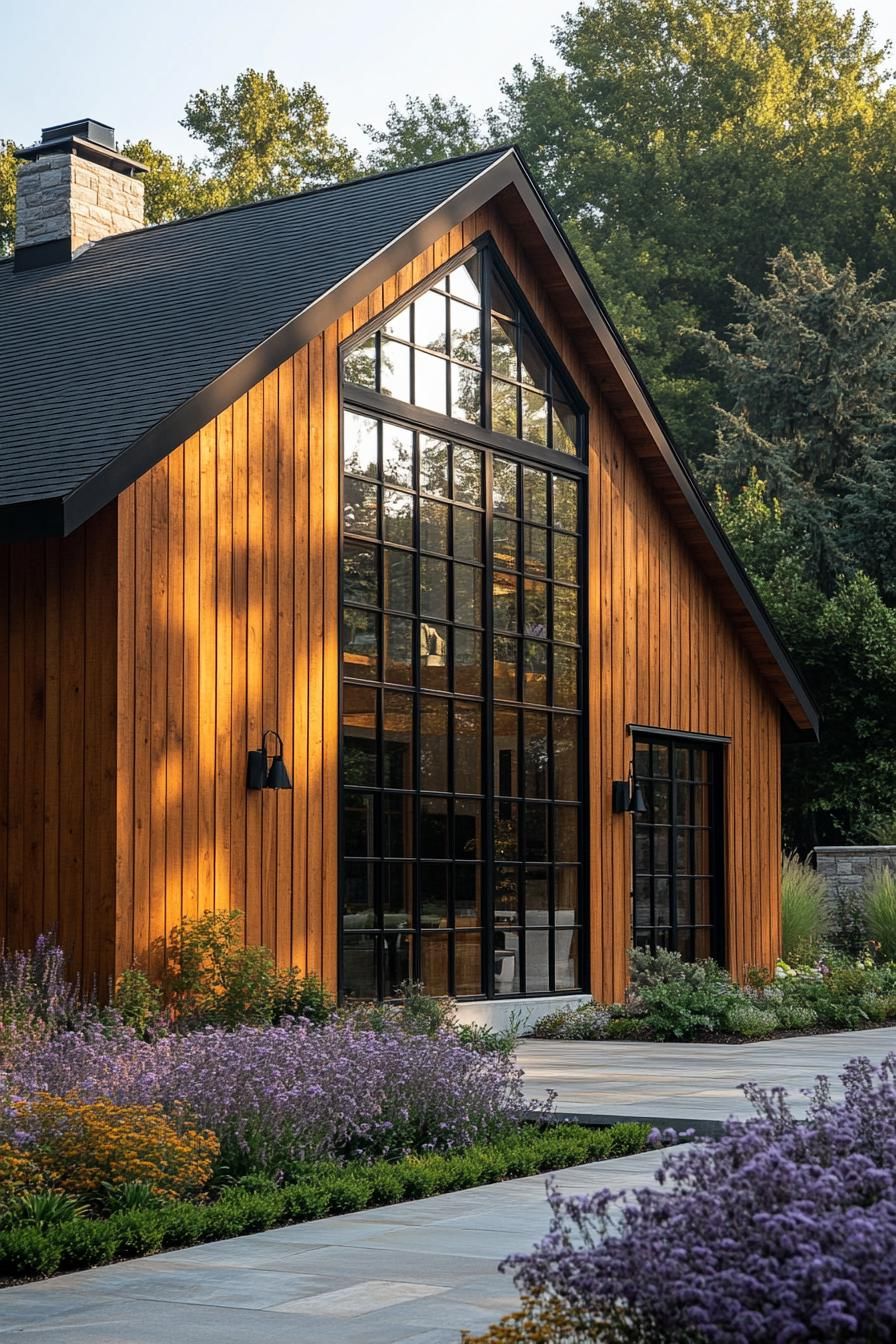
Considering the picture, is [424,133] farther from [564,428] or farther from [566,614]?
[566,614]

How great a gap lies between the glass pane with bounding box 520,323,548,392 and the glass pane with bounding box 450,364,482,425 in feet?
2.43

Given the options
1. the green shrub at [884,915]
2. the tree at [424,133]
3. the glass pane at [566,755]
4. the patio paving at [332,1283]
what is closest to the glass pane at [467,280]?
the glass pane at [566,755]

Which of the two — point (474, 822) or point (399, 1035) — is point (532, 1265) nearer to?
point (399, 1035)

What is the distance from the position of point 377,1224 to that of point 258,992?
4.46 metres

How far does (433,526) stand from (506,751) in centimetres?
191

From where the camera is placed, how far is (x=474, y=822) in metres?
13.0

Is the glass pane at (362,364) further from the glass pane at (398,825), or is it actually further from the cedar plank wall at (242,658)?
the glass pane at (398,825)

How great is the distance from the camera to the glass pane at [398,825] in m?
12.1

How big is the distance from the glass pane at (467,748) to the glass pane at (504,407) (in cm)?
228

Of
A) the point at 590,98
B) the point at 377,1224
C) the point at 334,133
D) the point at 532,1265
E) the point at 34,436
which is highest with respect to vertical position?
the point at 590,98

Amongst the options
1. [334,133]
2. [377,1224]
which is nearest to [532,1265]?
[377,1224]

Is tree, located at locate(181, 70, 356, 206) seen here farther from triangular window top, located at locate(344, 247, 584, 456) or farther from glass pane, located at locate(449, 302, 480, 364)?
glass pane, located at locate(449, 302, 480, 364)

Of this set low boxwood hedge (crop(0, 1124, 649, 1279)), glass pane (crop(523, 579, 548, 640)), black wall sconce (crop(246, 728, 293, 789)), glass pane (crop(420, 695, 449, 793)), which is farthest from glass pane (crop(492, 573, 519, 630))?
low boxwood hedge (crop(0, 1124, 649, 1279))

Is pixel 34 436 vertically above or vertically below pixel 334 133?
below
